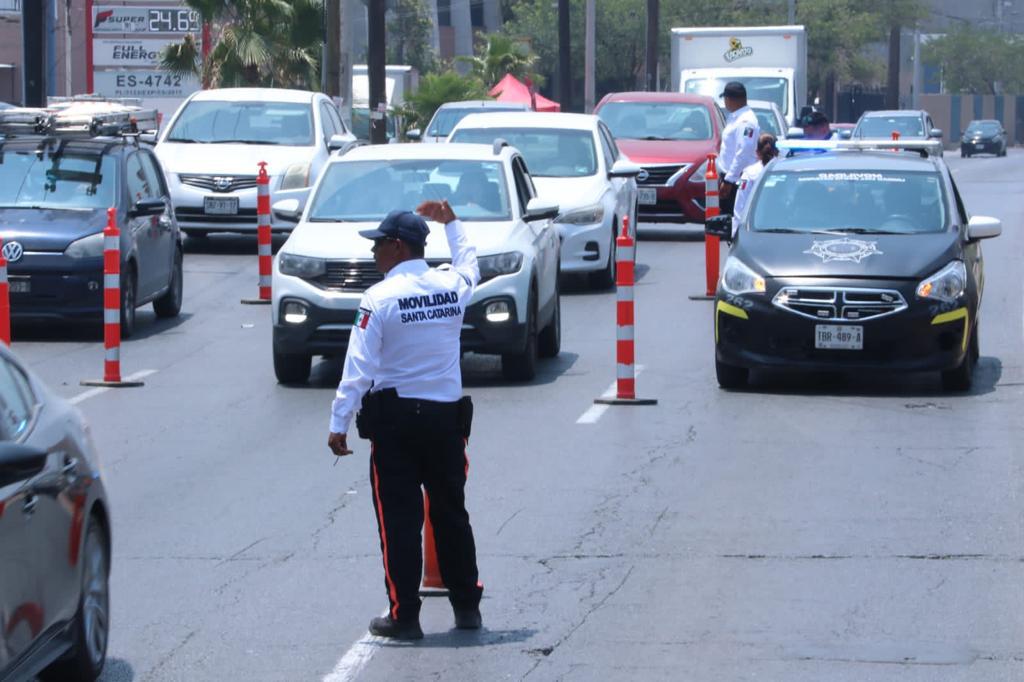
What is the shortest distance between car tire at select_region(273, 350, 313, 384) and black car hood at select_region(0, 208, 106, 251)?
3124mm

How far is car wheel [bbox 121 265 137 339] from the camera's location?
16.5 metres

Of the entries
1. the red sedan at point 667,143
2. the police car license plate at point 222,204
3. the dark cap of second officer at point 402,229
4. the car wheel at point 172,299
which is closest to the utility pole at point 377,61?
the red sedan at point 667,143

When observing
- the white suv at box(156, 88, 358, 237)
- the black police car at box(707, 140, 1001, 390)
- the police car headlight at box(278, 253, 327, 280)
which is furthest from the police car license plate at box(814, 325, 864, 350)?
the white suv at box(156, 88, 358, 237)

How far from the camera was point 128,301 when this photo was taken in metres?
16.6

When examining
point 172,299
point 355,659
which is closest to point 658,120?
point 172,299

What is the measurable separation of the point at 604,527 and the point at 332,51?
27.6m

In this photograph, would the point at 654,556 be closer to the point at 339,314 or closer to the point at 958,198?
the point at 339,314

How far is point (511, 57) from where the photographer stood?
56750mm

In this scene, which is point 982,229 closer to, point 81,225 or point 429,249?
point 429,249

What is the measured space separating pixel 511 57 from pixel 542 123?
120 feet

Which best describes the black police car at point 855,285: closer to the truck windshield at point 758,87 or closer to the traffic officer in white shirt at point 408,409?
the traffic officer in white shirt at point 408,409

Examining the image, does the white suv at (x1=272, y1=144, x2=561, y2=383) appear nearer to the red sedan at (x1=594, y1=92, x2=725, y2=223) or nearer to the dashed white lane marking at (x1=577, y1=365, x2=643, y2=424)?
the dashed white lane marking at (x1=577, y1=365, x2=643, y2=424)

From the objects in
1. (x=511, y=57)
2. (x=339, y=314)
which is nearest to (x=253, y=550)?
(x=339, y=314)

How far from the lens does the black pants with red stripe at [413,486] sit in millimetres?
A: 7270
